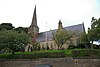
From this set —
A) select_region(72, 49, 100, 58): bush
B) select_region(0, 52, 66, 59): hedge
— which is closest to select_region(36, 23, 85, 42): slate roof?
select_region(0, 52, 66, 59): hedge

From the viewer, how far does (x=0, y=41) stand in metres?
34.3

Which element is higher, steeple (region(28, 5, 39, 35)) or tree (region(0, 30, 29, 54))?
steeple (region(28, 5, 39, 35))

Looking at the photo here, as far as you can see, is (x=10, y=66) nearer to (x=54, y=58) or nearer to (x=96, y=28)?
(x=54, y=58)

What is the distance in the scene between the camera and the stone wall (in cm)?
2278

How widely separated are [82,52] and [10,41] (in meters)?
17.9

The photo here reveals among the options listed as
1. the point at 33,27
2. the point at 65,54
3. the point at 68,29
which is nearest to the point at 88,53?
the point at 65,54

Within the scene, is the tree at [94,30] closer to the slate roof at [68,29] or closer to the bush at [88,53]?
the bush at [88,53]

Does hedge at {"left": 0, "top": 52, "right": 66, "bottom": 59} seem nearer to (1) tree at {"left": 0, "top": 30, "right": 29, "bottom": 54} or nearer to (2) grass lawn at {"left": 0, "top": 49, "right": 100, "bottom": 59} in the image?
(2) grass lawn at {"left": 0, "top": 49, "right": 100, "bottom": 59}

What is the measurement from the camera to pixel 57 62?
25203 millimetres

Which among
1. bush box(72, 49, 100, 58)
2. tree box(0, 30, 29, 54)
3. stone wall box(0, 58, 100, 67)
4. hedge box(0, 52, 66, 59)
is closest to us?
stone wall box(0, 58, 100, 67)

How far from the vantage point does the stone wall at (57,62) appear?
2278 centimetres

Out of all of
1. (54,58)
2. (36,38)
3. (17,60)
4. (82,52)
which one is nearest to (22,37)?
(17,60)

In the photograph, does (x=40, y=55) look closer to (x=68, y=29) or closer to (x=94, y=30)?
(x=94, y=30)

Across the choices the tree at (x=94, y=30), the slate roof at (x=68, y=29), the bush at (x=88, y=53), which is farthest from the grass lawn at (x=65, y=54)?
the slate roof at (x=68, y=29)
